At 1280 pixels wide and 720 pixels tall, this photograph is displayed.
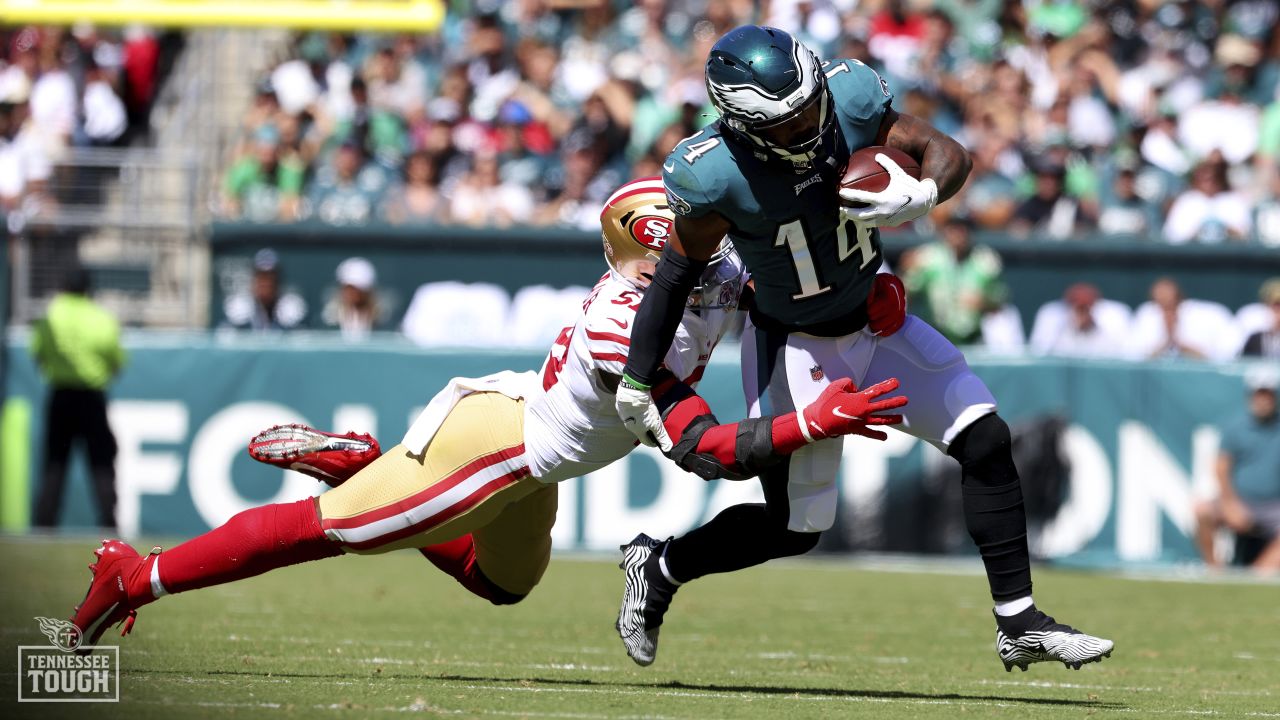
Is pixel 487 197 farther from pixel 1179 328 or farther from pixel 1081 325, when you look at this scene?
pixel 1179 328

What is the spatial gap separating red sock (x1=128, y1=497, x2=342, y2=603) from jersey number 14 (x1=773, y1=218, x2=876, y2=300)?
150 centimetres

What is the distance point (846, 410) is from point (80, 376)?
7.48 metres

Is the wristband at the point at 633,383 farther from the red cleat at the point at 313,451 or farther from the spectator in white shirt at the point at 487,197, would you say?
the spectator in white shirt at the point at 487,197

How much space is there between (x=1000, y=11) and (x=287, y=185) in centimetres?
575

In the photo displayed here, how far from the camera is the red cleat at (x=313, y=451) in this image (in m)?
5.18

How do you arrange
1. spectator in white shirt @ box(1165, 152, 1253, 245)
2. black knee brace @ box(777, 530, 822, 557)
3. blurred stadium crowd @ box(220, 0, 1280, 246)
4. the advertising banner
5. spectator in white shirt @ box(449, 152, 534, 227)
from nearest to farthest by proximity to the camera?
black knee brace @ box(777, 530, 822, 557)
the advertising banner
spectator in white shirt @ box(1165, 152, 1253, 245)
blurred stadium crowd @ box(220, 0, 1280, 246)
spectator in white shirt @ box(449, 152, 534, 227)

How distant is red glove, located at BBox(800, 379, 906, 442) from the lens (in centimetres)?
→ 475

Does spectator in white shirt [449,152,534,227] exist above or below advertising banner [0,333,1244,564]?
above

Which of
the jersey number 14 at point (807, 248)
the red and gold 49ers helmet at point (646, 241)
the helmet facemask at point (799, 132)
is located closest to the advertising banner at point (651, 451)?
the red and gold 49ers helmet at point (646, 241)

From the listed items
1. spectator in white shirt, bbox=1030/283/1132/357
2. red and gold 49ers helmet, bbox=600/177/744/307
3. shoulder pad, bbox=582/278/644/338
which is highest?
red and gold 49ers helmet, bbox=600/177/744/307

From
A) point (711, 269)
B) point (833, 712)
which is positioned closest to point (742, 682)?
point (833, 712)

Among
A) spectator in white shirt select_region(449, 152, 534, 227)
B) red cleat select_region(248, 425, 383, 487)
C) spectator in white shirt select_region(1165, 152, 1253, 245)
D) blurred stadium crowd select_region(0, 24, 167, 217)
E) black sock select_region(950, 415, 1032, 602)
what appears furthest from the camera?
blurred stadium crowd select_region(0, 24, 167, 217)

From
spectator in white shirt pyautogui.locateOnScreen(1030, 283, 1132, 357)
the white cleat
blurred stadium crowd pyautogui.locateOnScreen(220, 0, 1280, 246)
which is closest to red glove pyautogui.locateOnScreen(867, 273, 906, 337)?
the white cleat

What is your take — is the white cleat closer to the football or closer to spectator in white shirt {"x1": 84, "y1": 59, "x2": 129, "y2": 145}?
the football
